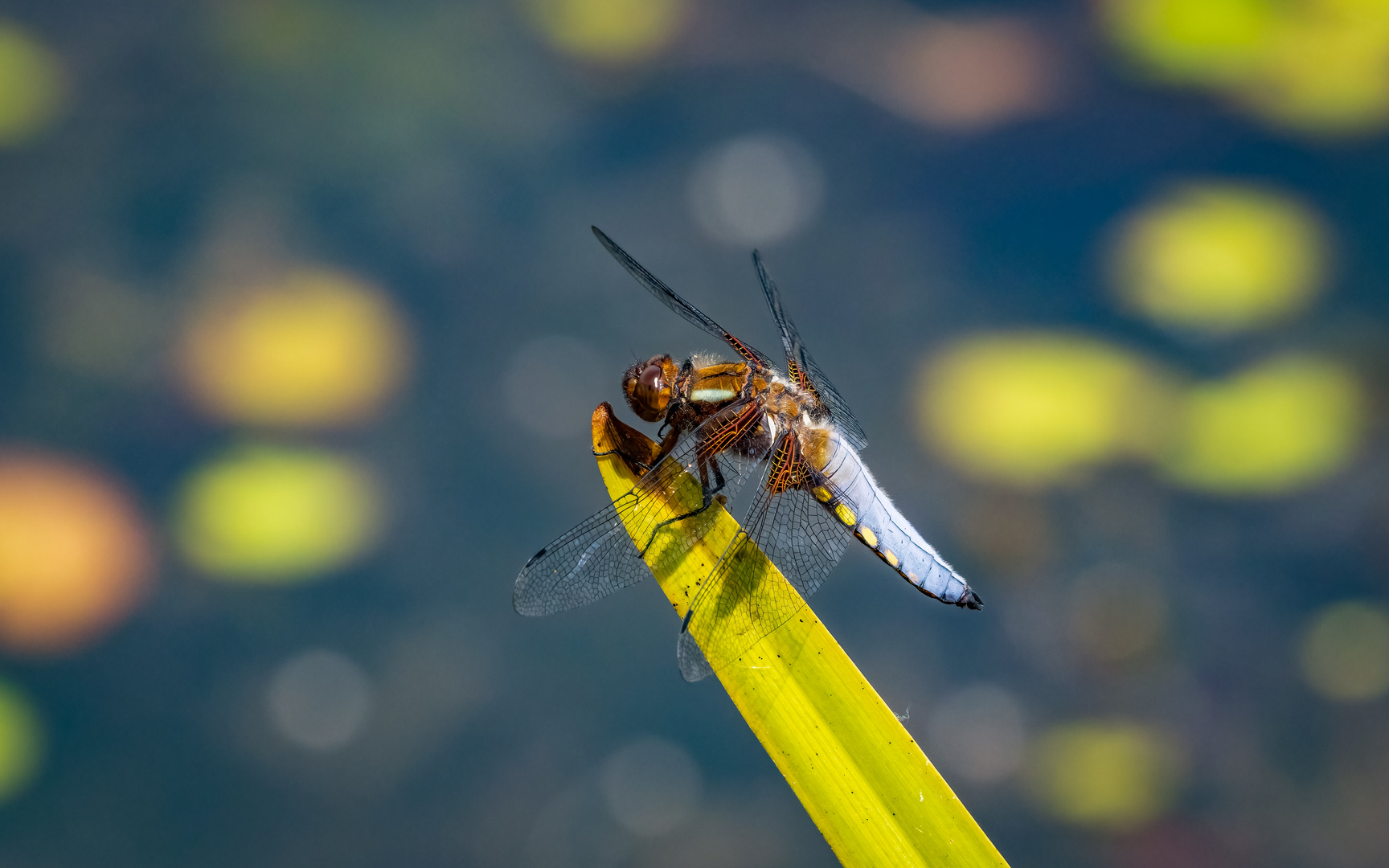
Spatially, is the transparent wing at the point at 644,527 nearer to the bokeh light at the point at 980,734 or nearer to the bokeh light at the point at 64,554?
the bokeh light at the point at 980,734

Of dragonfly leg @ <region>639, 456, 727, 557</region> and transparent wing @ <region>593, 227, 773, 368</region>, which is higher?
transparent wing @ <region>593, 227, 773, 368</region>

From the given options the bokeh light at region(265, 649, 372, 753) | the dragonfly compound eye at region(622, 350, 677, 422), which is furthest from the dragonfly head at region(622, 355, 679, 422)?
the bokeh light at region(265, 649, 372, 753)

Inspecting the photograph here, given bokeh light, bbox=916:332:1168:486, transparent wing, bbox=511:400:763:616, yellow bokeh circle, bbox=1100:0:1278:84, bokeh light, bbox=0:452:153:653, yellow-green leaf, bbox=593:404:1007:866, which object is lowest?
yellow-green leaf, bbox=593:404:1007:866

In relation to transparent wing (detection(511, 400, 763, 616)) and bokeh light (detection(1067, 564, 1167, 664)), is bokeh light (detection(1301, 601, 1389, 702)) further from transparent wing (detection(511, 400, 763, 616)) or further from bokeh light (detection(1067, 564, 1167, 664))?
transparent wing (detection(511, 400, 763, 616))

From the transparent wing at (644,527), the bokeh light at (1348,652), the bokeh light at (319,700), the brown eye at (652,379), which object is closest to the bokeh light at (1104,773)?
the bokeh light at (1348,652)

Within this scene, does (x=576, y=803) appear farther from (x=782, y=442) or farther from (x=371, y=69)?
(x=371, y=69)

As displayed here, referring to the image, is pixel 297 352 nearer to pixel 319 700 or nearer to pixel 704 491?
pixel 319 700

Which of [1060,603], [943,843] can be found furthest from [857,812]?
[1060,603]
